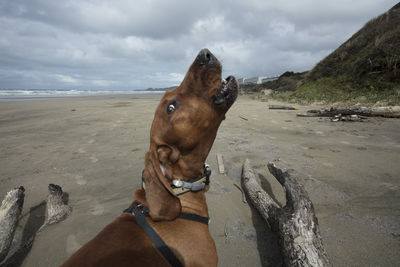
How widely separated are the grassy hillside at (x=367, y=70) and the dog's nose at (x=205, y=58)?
11.4 metres

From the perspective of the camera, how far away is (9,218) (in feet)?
7.50

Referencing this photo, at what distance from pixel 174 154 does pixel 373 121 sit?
29.2ft

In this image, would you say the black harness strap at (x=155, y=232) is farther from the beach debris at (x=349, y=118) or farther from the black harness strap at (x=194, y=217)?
the beach debris at (x=349, y=118)

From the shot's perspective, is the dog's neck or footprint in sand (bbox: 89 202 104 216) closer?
the dog's neck

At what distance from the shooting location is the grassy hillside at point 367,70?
456 inches

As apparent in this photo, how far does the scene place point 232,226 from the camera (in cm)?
268

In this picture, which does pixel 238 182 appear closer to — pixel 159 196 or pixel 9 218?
pixel 159 196

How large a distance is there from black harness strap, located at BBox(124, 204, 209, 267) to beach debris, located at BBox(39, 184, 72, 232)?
5.49ft

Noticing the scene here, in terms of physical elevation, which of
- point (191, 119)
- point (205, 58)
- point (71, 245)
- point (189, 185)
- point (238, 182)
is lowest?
point (71, 245)

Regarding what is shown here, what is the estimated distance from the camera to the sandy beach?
2301mm

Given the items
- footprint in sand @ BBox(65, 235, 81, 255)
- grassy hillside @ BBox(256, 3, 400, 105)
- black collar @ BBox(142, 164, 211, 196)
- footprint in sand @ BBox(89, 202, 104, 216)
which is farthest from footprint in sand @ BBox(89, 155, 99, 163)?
grassy hillside @ BBox(256, 3, 400, 105)

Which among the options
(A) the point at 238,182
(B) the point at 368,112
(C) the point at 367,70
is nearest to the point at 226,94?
(A) the point at 238,182

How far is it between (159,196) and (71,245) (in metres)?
1.69

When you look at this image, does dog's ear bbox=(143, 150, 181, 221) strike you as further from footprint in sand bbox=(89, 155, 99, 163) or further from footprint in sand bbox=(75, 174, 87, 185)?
footprint in sand bbox=(89, 155, 99, 163)
